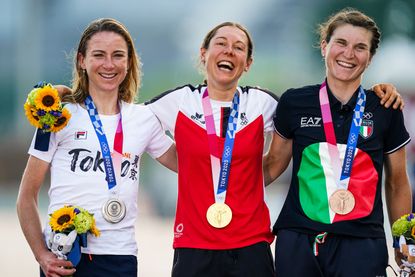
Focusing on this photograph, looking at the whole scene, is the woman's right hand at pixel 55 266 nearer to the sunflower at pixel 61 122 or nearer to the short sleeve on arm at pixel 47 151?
the short sleeve on arm at pixel 47 151

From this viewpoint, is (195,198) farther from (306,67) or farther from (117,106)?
(306,67)

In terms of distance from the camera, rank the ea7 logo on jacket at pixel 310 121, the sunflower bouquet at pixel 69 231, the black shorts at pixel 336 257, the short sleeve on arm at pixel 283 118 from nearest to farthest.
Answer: the sunflower bouquet at pixel 69 231 → the black shorts at pixel 336 257 → the ea7 logo on jacket at pixel 310 121 → the short sleeve on arm at pixel 283 118

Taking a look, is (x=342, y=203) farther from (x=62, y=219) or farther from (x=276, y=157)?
(x=62, y=219)

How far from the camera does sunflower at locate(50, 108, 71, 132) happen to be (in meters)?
5.22

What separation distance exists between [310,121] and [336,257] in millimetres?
777

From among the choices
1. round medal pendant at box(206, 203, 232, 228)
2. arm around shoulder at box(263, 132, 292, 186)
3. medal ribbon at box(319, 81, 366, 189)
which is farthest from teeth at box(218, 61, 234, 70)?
round medal pendant at box(206, 203, 232, 228)

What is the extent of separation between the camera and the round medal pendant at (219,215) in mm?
5348

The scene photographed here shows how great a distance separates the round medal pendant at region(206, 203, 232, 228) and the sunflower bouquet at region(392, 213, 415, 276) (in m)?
0.92

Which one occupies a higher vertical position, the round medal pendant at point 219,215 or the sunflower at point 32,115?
the sunflower at point 32,115

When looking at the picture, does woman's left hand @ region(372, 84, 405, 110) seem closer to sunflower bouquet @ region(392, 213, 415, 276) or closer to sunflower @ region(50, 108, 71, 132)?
sunflower bouquet @ region(392, 213, 415, 276)

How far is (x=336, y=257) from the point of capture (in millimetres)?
5180

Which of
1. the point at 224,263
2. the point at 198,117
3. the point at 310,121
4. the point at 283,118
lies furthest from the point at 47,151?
the point at 310,121

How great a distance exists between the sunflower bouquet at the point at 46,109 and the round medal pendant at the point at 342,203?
1526 mm

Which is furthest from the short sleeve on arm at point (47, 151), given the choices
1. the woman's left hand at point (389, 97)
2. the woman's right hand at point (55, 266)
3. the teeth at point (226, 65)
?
the woman's left hand at point (389, 97)
